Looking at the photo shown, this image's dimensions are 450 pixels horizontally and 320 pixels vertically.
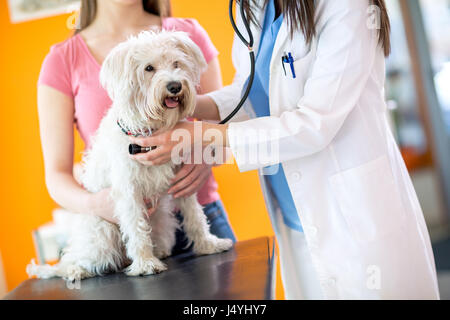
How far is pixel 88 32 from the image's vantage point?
153 centimetres

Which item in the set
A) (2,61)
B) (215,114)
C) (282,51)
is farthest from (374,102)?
(2,61)

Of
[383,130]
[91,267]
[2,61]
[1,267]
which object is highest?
[2,61]

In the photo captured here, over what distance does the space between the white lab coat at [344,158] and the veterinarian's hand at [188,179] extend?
0.82 feet

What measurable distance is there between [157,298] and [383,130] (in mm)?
739

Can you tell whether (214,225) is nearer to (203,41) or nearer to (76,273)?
(76,273)

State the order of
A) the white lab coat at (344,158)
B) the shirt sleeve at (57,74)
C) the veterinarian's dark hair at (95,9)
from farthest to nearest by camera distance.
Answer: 1. the veterinarian's dark hair at (95,9)
2. the shirt sleeve at (57,74)
3. the white lab coat at (344,158)

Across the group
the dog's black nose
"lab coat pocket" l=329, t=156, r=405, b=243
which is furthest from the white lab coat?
the dog's black nose

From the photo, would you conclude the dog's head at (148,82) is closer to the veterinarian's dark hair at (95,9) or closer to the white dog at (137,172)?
the white dog at (137,172)

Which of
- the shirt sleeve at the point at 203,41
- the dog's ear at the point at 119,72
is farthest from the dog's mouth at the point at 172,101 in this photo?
the shirt sleeve at the point at 203,41

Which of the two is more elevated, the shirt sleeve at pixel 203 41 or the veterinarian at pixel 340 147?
the shirt sleeve at pixel 203 41

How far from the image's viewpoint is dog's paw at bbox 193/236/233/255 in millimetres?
1375

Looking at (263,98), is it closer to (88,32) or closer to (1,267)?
(88,32)

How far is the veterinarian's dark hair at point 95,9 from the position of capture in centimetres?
153

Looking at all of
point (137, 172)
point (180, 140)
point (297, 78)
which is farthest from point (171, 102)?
point (297, 78)
